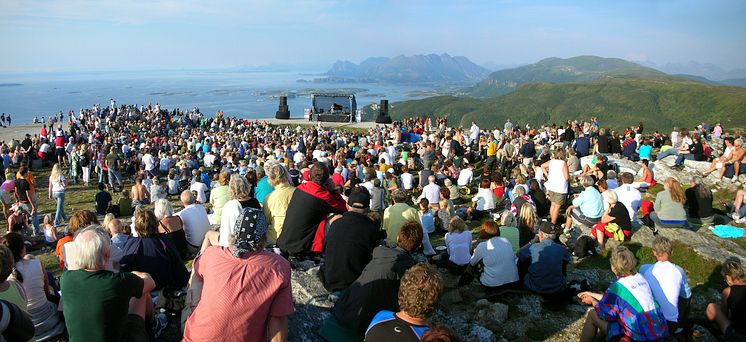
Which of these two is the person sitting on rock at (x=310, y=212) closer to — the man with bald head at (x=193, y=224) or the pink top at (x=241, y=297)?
the man with bald head at (x=193, y=224)

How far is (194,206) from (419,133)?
18.3m

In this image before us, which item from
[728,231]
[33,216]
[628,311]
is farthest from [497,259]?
[33,216]

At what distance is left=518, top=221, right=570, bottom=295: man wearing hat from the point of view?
562 cm

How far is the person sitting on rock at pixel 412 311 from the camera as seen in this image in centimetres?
302

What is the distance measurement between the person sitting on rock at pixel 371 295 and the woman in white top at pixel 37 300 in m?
2.50

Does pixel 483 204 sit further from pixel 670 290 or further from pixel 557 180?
pixel 670 290

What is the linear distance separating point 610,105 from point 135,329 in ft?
471

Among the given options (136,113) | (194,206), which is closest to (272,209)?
(194,206)

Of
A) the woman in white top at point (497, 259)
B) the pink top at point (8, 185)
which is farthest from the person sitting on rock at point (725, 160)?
the pink top at point (8, 185)

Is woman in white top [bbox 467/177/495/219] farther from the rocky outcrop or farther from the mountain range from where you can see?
the mountain range

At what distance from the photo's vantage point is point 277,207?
5844mm

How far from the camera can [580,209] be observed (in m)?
8.36

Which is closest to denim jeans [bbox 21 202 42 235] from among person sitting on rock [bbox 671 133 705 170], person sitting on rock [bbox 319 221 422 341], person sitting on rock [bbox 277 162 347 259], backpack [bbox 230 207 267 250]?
person sitting on rock [bbox 277 162 347 259]

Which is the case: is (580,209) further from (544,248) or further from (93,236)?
(93,236)
